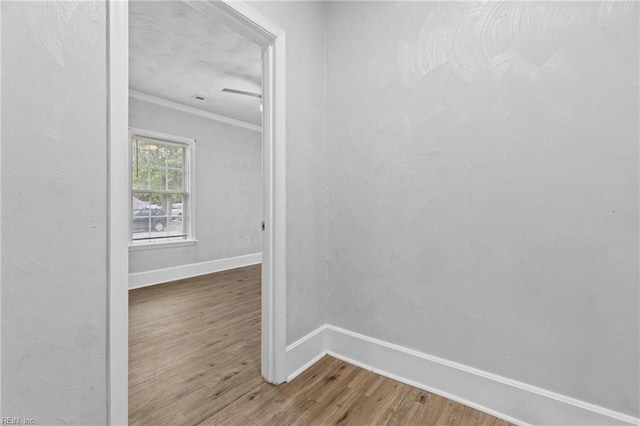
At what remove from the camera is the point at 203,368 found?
2.03 metres

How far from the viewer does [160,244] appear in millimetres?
4383

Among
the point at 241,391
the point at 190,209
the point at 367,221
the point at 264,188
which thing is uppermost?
the point at 264,188

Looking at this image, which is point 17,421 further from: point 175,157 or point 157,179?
point 175,157

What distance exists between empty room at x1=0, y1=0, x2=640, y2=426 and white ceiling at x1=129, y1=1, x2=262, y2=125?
0.05 metres

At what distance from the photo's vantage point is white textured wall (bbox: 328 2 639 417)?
1318mm

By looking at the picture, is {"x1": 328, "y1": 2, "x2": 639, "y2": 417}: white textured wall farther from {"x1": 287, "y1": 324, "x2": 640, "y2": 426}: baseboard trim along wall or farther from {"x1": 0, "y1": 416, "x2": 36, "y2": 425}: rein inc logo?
{"x1": 0, "y1": 416, "x2": 36, "y2": 425}: rein inc logo

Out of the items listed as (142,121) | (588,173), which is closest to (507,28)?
(588,173)

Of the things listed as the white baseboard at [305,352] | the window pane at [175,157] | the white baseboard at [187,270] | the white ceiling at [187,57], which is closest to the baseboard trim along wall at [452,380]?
the white baseboard at [305,352]

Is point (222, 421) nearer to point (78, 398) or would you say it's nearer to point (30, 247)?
point (78, 398)

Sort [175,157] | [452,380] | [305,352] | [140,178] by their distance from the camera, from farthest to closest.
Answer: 1. [175,157]
2. [140,178]
3. [305,352]
4. [452,380]

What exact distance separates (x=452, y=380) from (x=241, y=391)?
4.03 feet

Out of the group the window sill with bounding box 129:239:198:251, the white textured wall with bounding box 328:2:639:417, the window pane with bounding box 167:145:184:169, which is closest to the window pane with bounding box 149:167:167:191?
the window pane with bounding box 167:145:184:169

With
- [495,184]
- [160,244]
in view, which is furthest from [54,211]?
[160,244]

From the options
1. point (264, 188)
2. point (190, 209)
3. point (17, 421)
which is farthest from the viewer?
point (190, 209)
